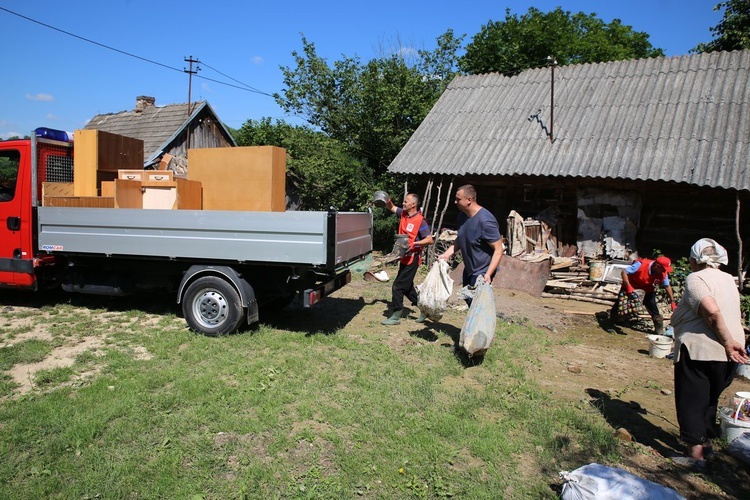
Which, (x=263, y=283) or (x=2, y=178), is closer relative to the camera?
(x=263, y=283)

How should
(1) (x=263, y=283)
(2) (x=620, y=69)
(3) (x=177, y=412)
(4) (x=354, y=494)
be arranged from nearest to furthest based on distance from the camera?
(4) (x=354, y=494) → (3) (x=177, y=412) → (1) (x=263, y=283) → (2) (x=620, y=69)

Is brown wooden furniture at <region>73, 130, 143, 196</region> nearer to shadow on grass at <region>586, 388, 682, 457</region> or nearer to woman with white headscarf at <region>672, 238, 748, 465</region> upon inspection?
shadow on grass at <region>586, 388, 682, 457</region>

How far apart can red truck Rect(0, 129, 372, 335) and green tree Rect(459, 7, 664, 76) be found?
45.1ft

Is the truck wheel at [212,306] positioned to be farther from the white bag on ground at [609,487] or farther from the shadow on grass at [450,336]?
the white bag on ground at [609,487]

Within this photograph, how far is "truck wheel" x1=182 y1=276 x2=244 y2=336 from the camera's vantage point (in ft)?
18.8

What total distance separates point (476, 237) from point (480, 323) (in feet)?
3.00

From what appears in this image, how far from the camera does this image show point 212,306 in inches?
231

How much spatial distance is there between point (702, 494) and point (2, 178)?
8554 mm

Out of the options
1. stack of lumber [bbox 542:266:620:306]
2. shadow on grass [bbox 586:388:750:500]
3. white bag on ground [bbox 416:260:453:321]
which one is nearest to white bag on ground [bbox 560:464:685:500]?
shadow on grass [bbox 586:388:750:500]

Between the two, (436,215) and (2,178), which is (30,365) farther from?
(436,215)

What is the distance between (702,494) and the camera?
10.4ft

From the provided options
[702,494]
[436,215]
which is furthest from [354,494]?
[436,215]

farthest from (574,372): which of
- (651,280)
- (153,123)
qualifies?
(153,123)

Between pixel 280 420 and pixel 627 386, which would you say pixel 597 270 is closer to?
pixel 627 386
